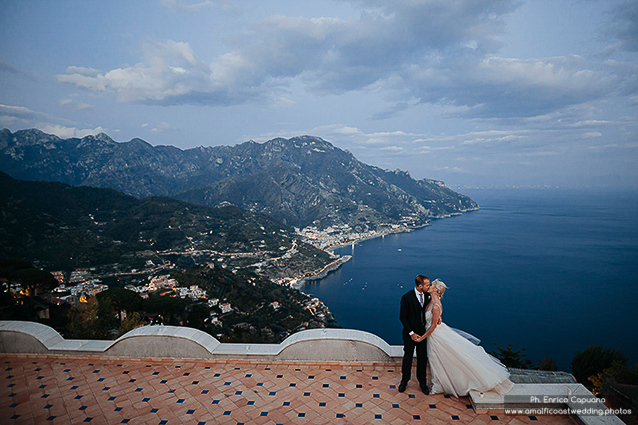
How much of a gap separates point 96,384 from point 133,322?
6714 mm

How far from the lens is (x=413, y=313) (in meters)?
4.07

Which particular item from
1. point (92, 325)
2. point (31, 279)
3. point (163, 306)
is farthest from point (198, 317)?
point (92, 325)

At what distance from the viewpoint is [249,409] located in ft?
14.1

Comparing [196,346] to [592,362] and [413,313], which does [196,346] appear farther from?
[592,362]

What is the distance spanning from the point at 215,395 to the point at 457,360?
3.46 metres

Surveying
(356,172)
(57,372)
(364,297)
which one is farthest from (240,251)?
(356,172)

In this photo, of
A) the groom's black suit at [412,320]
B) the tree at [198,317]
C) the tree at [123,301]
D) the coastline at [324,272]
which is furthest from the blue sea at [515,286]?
the groom's black suit at [412,320]

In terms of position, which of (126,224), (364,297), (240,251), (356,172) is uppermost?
(356,172)

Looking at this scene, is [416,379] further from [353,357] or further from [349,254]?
[349,254]

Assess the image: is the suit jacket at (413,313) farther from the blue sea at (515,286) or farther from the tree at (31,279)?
the blue sea at (515,286)

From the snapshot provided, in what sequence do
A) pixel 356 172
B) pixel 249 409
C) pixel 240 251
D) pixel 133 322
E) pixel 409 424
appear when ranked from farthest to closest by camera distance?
pixel 356 172 → pixel 240 251 → pixel 133 322 → pixel 249 409 → pixel 409 424

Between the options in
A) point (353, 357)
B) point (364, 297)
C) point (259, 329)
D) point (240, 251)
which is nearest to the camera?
point (353, 357)

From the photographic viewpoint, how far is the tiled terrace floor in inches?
161

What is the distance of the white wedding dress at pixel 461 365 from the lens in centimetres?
406
